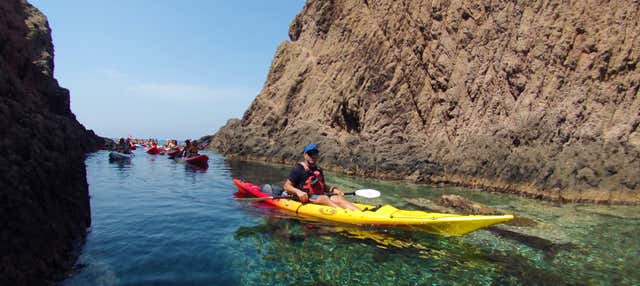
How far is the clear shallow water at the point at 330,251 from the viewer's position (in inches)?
222

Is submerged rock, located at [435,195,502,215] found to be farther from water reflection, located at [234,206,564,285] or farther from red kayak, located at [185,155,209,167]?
red kayak, located at [185,155,209,167]

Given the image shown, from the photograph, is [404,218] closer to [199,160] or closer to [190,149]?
[199,160]

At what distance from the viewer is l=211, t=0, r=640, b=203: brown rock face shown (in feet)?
46.2

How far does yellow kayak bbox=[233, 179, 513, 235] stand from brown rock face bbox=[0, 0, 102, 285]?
187 inches

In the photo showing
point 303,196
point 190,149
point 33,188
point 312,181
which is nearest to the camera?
point 33,188

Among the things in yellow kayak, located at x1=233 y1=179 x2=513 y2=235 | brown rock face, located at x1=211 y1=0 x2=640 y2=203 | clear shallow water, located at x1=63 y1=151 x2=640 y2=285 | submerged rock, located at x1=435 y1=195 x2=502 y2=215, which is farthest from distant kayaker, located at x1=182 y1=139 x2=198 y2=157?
submerged rock, located at x1=435 y1=195 x2=502 y2=215

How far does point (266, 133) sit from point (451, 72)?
1736 centimetres

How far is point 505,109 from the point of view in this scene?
17.8m

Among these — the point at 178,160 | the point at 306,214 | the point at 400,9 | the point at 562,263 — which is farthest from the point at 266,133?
the point at 562,263

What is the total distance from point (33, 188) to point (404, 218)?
6115 millimetres

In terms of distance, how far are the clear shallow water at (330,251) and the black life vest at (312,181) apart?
88 centimetres

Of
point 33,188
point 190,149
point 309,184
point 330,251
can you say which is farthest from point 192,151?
point 33,188

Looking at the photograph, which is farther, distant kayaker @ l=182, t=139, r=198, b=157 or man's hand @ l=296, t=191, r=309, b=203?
distant kayaker @ l=182, t=139, r=198, b=157

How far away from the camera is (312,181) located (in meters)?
9.56
